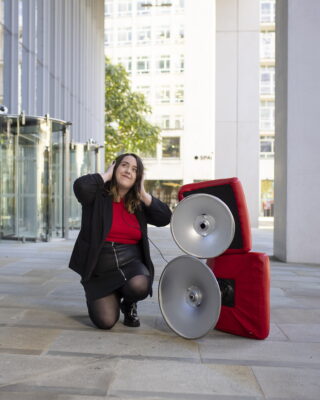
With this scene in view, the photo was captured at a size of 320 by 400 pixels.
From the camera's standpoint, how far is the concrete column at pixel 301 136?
25.9 ft

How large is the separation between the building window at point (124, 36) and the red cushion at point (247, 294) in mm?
43664

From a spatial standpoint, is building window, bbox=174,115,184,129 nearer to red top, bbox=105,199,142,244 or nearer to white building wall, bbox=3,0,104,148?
white building wall, bbox=3,0,104,148

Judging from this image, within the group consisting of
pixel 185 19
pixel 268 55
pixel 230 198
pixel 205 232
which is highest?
pixel 185 19

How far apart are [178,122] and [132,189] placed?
128 ft

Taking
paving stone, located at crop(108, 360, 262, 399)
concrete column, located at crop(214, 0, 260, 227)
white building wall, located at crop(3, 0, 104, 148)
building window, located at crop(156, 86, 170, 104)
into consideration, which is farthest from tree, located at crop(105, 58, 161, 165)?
paving stone, located at crop(108, 360, 262, 399)

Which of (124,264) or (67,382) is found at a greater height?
(124,264)

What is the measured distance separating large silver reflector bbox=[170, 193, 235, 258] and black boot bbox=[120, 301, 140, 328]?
2.57 feet

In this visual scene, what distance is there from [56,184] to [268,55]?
28.6m

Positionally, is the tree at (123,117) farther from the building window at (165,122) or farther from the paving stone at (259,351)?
the paving stone at (259,351)

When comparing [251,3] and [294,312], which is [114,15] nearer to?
[251,3]

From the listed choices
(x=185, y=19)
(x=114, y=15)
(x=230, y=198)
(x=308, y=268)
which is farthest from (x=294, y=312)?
(x=114, y=15)

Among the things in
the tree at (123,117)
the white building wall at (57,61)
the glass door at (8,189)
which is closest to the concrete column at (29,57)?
the white building wall at (57,61)

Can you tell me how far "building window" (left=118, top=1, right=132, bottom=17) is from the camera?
145 ft

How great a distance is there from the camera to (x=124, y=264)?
156 inches
